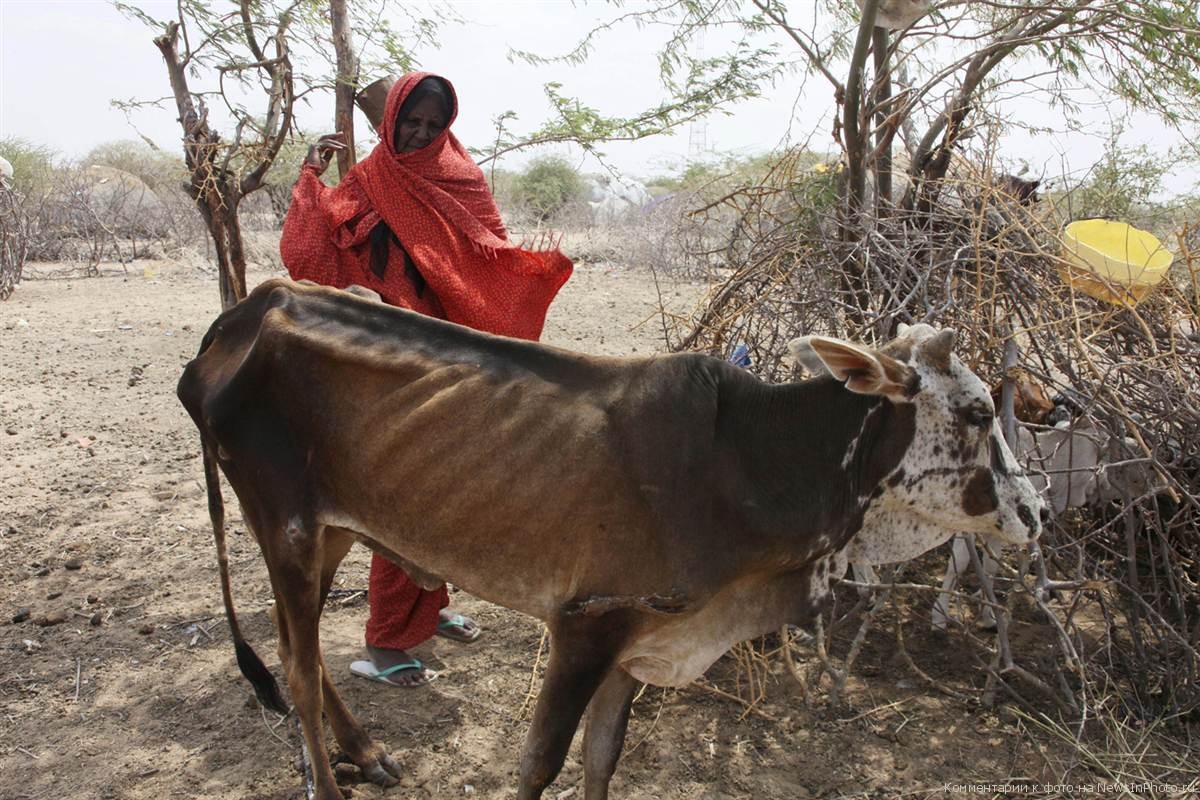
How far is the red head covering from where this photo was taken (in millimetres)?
3412

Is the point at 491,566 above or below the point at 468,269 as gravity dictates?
below

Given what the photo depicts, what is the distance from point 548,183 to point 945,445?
21313 mm

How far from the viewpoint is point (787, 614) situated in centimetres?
266

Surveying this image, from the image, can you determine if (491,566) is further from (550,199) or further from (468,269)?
(550,199)

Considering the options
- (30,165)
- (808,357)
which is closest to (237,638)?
(808,357)

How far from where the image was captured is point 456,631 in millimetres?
4031

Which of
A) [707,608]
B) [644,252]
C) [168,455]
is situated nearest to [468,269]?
[707,608]

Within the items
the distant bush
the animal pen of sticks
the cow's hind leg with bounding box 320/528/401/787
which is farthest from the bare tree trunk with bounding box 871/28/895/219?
the distant bush

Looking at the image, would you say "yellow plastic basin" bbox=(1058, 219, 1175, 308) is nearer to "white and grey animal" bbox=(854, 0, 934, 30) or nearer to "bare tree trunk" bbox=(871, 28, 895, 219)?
"bare tree trunk" bbox=(871, 28, 895, 219)

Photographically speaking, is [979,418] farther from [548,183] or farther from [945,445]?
[548,183]

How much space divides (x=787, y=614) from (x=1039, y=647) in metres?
1.80

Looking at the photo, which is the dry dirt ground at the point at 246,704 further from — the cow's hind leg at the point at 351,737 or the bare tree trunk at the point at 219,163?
the bare tree trunk at the point at 219,163

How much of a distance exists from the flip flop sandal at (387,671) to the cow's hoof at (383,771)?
0.49 meters

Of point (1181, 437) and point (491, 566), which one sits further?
point (1181, 437)
